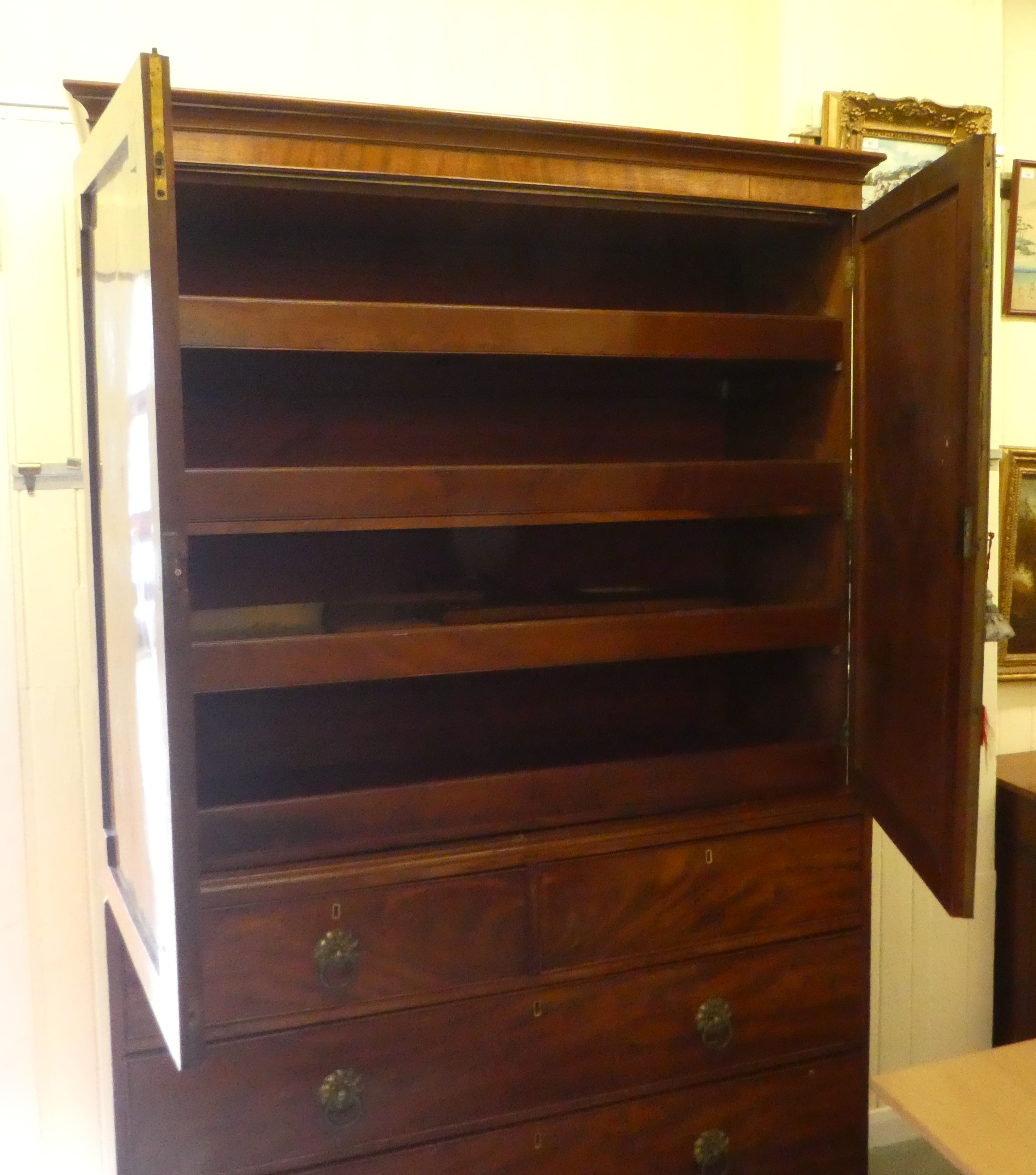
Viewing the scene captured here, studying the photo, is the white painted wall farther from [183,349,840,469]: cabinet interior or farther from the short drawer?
the short drawer

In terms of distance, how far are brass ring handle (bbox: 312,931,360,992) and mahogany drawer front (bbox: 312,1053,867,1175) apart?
260 millimetres

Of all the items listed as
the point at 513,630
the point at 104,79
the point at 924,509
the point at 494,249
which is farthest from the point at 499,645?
the point at 104,79

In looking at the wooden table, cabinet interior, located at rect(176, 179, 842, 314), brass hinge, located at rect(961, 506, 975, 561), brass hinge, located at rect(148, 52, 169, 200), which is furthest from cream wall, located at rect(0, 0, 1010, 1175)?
the wooden table

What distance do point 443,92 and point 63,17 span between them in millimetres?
612

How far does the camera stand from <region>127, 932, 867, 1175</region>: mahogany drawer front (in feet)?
4.21

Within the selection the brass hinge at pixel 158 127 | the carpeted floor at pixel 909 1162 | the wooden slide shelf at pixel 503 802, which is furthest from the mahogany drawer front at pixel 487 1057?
the brass hinge at pixel 158 127

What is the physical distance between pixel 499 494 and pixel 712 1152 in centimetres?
107

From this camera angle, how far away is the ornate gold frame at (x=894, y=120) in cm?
175

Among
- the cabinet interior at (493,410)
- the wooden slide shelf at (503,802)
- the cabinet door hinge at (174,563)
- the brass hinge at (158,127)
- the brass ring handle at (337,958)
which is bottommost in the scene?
the brass ring handle at (337,958)

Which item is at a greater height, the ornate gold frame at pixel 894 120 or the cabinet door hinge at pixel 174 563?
the ornate gold frame at pixel 894 120

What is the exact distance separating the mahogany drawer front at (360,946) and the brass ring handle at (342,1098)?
99 millimetres

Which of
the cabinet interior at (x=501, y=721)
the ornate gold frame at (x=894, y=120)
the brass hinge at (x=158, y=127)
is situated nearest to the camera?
the brass hinge at (x=158, y=127)

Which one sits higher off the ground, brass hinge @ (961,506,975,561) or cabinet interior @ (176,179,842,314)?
cabinet interior @ (176,179,842,314)

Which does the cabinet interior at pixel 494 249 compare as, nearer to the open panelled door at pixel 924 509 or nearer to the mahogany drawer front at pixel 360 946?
the open panelled door at pixel 924 509
